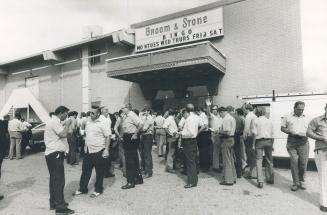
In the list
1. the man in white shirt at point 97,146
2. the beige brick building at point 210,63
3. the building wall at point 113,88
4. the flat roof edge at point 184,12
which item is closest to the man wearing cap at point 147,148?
the man in white shirt at point 97,146

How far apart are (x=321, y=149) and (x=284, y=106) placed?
399cm

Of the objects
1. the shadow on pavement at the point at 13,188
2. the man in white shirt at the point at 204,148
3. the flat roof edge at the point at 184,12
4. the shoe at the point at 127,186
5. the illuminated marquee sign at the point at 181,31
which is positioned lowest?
the shadow on pavement at the point at 13,188

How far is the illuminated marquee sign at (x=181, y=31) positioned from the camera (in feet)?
45.0

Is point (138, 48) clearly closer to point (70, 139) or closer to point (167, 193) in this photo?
point (70, 139)

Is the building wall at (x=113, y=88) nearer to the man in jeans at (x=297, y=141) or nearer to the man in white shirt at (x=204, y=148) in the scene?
the man in white shirt at (x=204, y=148)

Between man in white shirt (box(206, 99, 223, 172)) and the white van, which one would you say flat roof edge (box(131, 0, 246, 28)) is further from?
man in white shirt (box(206, 99, 223, 172))

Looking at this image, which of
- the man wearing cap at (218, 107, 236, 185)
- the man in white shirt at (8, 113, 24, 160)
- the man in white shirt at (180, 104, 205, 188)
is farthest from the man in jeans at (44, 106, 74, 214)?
the man in white shirt at (8, 113, 24, 160)

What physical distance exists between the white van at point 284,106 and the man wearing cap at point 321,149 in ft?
11.5

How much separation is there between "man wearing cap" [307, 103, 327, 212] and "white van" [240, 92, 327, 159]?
3.50m

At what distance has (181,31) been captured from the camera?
14508mm

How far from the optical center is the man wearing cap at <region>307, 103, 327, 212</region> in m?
5.14

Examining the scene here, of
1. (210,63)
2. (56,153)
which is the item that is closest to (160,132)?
(210,63)

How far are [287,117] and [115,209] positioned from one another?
14.3 ft

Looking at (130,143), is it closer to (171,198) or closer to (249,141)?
(171,198)
